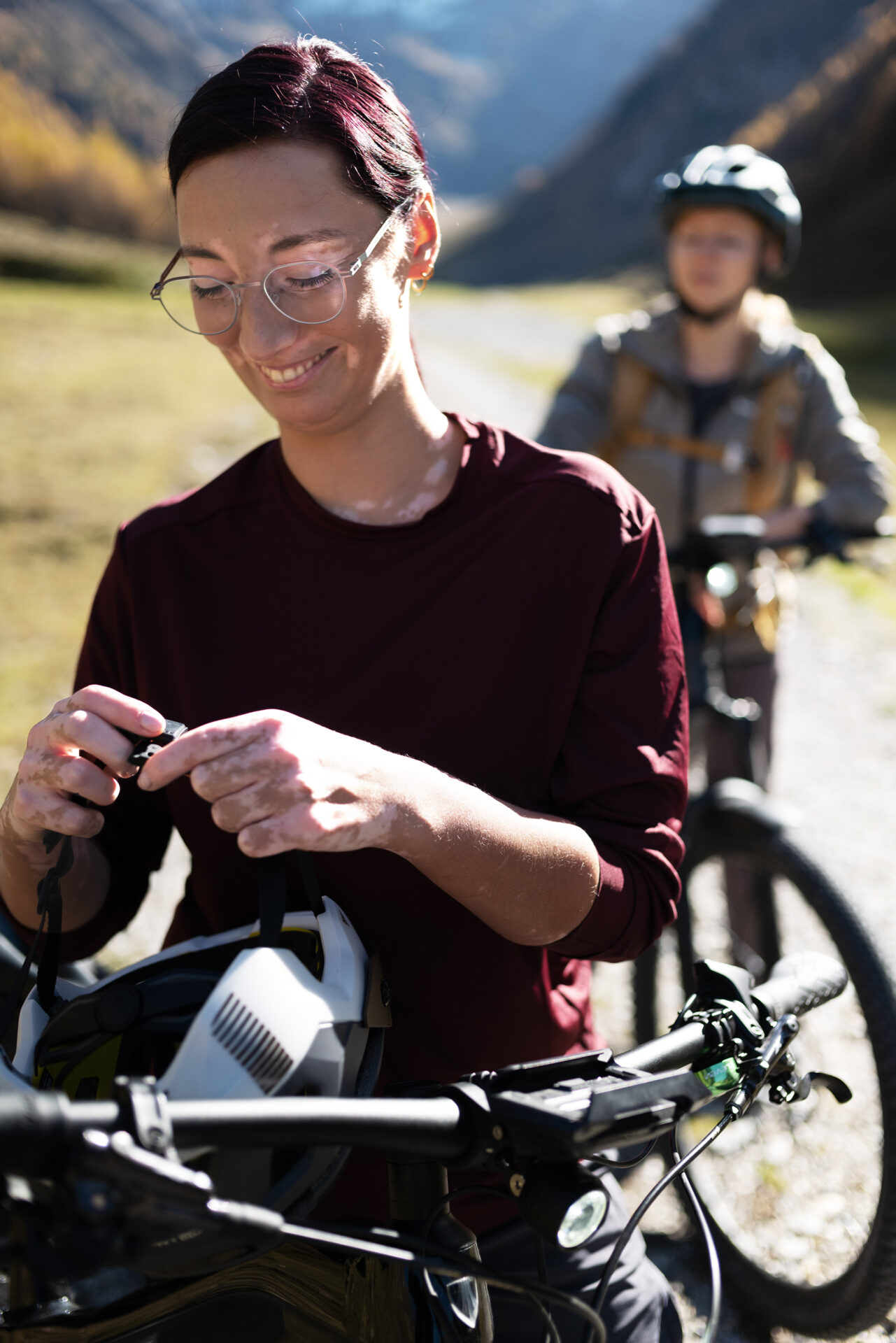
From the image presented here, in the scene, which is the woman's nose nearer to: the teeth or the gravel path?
the teeth

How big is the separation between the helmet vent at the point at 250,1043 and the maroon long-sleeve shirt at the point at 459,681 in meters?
0.43

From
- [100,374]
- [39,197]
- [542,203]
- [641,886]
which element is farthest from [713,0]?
[641,886]

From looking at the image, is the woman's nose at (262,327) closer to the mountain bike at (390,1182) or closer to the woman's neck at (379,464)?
the woman's neck at (379,464)

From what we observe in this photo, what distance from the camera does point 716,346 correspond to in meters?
3.30

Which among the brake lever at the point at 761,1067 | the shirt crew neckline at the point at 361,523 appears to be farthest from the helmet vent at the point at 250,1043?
the shirt crew neckline at the point at 361,523

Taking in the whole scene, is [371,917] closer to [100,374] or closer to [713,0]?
[100,374]

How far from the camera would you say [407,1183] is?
118 cm

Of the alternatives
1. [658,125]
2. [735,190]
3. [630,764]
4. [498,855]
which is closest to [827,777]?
[735,190]

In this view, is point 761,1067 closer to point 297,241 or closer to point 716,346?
point 297,241

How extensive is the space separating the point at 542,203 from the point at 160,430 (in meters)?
104

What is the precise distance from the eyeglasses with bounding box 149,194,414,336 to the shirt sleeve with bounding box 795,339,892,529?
1.86 metres

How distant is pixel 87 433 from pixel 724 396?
1098 cm

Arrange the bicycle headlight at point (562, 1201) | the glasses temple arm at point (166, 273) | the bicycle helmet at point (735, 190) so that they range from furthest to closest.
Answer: the bicycle helmet at point (735, 190) < the glasses temple arm at point (166, 273) < the bicycle headlight at point (562, 1201)

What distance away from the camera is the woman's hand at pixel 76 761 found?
1.22 m
